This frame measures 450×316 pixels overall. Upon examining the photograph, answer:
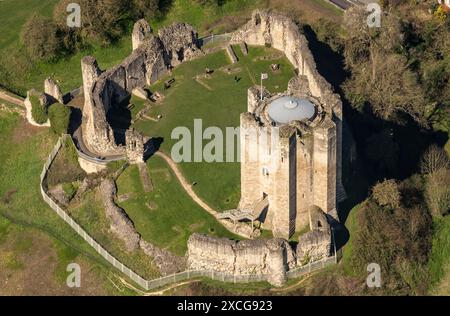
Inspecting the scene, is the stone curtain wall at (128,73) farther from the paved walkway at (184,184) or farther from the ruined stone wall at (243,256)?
the ruined stone wall at (243,256)

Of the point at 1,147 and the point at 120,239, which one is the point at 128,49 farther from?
the point at 120,239

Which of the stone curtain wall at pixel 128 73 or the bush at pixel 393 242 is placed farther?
the stone curtain wall at pixel 128 73

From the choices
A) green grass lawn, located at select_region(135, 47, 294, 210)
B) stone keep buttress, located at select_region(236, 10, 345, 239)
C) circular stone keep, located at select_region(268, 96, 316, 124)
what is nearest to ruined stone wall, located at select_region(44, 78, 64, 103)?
green grass lawn, located at select_region(135, 47, 294, 210)

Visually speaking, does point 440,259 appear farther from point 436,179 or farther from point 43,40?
point 43,40

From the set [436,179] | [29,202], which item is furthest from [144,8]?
[436,179]

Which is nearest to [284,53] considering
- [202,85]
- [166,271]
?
[202,85]

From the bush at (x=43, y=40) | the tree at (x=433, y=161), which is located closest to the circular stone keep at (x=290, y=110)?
the tree at (x=433, y=161)
